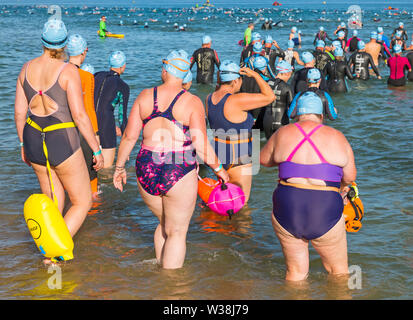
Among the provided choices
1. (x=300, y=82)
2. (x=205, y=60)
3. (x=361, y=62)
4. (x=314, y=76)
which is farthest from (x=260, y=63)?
(x=361, y=62)

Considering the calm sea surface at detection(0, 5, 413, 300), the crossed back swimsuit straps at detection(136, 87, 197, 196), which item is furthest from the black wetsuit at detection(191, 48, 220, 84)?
the crossed back swimsuit straps at detection(136, 87, 197, 196)

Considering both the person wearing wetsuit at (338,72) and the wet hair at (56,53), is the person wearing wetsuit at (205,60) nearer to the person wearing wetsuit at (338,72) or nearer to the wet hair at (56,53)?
the person wearing wetsuit at (338,72)

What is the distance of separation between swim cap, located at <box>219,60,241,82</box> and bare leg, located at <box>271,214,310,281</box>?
7.18 feet

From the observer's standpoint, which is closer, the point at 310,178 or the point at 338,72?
the point at 310,178

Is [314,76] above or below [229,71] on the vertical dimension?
below

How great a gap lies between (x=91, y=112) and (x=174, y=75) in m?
2.06

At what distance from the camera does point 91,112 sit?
20.4 feet

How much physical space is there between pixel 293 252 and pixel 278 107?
448 cm

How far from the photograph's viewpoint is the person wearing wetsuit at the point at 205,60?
48.3 feet

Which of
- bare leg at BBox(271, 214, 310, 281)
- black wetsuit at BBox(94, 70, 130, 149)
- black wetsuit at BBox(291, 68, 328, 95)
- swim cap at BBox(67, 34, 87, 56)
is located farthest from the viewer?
black wetsuit at BBox(291, 68, 328, 95)

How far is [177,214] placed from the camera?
4.55 m

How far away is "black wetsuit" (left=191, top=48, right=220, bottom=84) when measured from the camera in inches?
593

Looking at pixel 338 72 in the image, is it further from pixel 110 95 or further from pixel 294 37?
pixel 294 37

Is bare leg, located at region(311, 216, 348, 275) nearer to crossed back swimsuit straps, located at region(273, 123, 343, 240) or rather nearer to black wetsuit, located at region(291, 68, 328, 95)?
crossed back swimsuit straps, located at region(273, 123, 343, 240)
